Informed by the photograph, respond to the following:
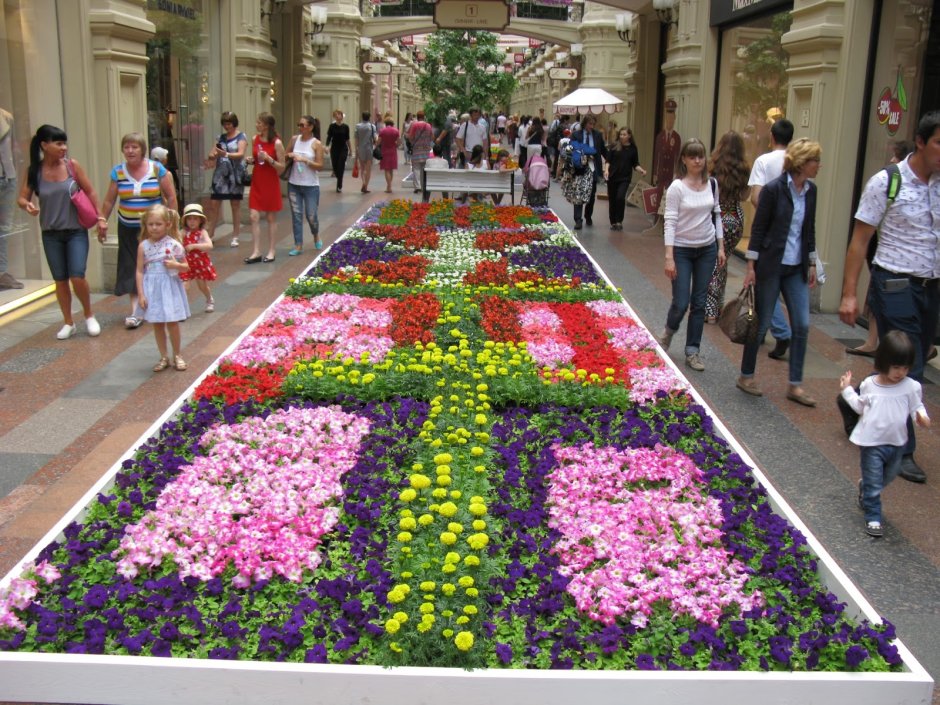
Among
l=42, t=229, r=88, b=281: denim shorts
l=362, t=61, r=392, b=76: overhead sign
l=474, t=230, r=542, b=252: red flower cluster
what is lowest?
l=474, t=230, r=542, b=252: red flower cluster

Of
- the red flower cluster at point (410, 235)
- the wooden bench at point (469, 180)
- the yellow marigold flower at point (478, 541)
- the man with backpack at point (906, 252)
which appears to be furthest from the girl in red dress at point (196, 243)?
the wooden bench at point (469, 180)

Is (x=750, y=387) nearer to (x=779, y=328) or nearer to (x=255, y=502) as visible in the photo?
(x=779, y=328)

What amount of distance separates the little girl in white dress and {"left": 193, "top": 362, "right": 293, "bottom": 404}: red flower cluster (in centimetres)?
90

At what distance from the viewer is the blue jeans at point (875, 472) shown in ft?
16.0

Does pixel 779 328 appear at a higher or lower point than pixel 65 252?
lower

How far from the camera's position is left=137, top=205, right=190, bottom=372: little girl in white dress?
23.5 ft

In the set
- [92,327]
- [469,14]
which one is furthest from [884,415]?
[469,14]

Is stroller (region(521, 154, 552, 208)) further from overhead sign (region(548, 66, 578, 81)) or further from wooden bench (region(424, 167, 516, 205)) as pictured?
overhead sign (region(548, 66, 578, 81))

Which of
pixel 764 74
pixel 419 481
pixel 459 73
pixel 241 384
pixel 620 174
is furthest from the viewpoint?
pixel 459 73

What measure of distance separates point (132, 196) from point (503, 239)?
4777 millimetres

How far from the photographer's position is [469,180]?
17.8 meters

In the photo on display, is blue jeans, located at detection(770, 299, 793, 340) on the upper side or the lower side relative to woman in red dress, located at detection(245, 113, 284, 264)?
lower

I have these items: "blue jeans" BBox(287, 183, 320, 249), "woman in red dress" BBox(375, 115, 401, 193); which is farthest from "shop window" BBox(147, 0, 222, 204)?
"woman in red dress" BBox(375, 115, 401, 193)

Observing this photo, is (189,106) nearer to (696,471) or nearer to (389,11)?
(696,471)
